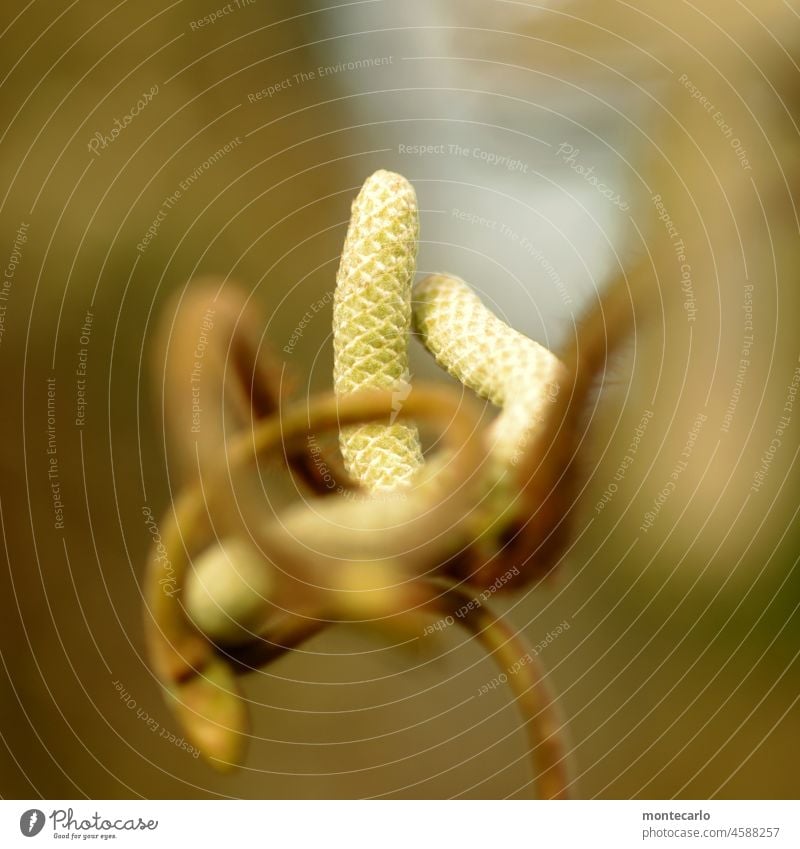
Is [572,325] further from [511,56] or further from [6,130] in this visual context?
[6,130]

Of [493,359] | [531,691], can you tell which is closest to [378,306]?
[493,359]
